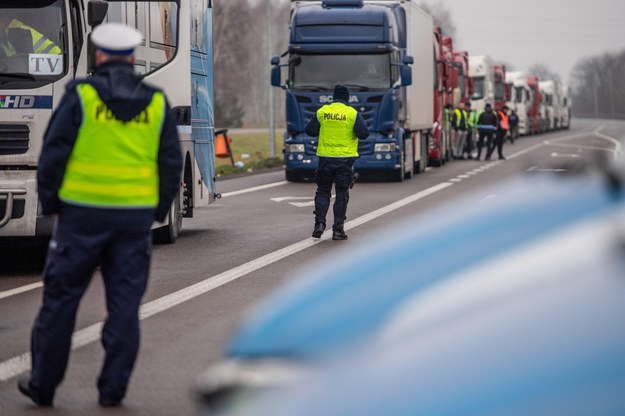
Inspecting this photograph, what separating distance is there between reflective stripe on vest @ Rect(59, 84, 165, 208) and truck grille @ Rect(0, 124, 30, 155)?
653 centimetres

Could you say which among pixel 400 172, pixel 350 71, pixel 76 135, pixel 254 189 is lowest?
pixel 254 189

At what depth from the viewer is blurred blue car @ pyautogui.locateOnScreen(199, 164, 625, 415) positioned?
218cm

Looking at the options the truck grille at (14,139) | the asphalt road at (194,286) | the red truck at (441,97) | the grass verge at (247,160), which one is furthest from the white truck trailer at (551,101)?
the truck grille at (14,139)

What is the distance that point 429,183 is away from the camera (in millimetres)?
30141

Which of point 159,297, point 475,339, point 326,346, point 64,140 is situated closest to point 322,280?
point 326,346

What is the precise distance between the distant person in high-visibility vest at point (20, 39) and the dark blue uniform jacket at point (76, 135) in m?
6.54

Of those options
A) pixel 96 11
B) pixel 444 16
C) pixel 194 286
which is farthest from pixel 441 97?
pixel 444 16

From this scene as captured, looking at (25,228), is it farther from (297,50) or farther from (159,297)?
(297,50)

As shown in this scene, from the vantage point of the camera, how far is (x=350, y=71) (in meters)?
28.7

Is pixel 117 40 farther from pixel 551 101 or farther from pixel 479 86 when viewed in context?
pixel 551 101

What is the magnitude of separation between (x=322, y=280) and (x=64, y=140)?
4.21 m

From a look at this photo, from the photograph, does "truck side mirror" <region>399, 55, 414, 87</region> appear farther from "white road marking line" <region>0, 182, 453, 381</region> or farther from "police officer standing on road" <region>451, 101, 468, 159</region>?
"police officer standing on road" <region>451, 101, 468, 159</region>

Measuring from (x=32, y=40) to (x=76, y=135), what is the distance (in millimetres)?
6840

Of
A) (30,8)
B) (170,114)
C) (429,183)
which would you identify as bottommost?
(429,183)
